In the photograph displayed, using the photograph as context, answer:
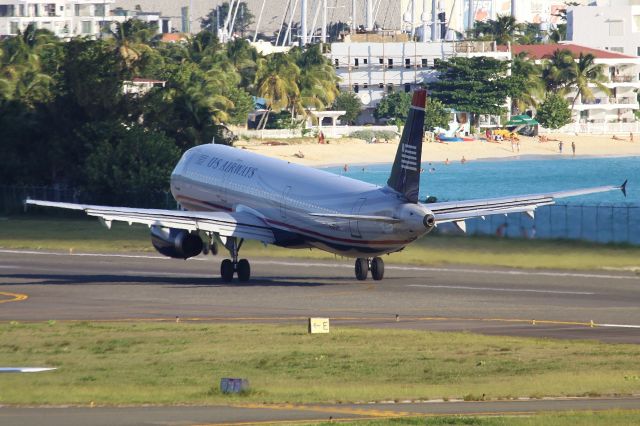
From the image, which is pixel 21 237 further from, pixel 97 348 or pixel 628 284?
pixel 97 348

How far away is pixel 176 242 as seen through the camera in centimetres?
5750

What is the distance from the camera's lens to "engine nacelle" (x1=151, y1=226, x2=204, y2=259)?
2266 inches

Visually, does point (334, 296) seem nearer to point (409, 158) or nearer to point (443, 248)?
point (409, 158)

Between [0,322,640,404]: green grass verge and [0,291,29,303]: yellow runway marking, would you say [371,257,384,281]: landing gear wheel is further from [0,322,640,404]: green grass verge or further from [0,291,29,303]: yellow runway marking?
[0,291,29,303]: yellow runway marking

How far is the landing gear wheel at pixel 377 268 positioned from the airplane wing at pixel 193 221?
432 cm

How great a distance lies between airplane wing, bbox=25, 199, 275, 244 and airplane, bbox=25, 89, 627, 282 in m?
0.04

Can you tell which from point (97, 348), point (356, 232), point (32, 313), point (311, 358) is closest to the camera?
point (311, 358)

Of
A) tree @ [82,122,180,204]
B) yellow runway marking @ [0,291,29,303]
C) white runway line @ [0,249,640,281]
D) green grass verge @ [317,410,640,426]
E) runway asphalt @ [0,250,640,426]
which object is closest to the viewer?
green grass verge @ [317,410,640,426]

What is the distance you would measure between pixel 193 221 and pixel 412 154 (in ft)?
36.2

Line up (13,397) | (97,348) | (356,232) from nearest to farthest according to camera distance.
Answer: (13,397), (97,348), (356,232)

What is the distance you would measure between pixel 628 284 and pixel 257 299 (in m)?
15.8

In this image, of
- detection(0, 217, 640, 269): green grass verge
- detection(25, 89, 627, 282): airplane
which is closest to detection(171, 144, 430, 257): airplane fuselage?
detection(25, 89, 627, 282): airplane

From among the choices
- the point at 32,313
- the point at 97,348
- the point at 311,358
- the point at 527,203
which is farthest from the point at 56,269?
the point at 311,358

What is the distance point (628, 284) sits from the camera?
190ft
